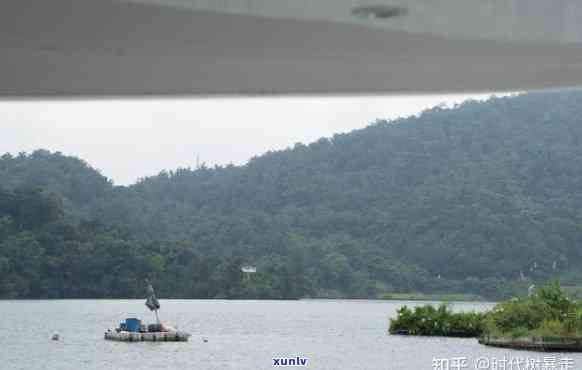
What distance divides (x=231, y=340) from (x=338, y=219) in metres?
33.2

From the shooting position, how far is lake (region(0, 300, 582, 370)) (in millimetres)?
38344

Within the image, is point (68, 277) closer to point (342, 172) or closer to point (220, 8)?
point (342, 172)

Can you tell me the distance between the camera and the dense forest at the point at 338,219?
238 ft

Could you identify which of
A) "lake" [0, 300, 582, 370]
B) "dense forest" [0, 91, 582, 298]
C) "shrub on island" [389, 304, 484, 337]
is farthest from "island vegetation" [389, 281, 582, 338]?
"dense forest" [0, 91, 582, 298]

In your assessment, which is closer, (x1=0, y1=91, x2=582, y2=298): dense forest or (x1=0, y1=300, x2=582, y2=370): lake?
(x1=0, y1=300, x2=582, y2=370): lake

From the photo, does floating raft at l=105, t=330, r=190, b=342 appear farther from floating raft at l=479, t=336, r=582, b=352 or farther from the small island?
floating raft at l=479, t=336, r=582, b=352

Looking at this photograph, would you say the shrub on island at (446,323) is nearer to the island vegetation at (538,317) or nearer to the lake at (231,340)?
the lake at (231,340)

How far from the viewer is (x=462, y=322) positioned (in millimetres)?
42000

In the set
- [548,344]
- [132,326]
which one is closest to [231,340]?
[132,326]

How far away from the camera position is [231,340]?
5100 cm

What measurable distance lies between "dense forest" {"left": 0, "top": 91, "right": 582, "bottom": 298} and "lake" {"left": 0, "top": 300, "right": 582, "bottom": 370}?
2.22 metres

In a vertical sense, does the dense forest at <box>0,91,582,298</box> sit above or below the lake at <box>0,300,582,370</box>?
above

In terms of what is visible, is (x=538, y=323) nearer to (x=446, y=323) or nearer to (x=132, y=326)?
(x=446, y=323)

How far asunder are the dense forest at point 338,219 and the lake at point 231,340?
87.2 inches
